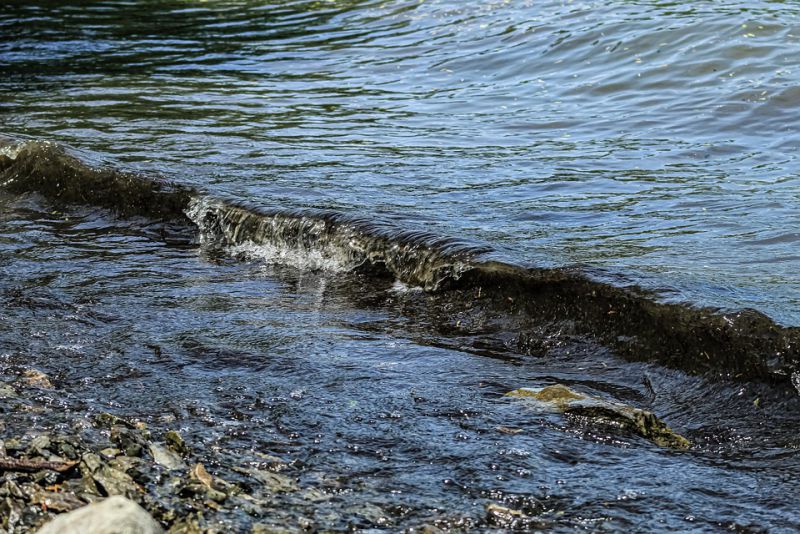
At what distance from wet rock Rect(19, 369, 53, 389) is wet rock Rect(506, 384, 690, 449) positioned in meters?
2.12

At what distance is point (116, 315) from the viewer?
19.3ft

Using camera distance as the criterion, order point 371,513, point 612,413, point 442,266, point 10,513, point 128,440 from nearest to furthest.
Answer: point 10,513 < point 371,513 < point 128,440 < point 612,413 < point 442,266

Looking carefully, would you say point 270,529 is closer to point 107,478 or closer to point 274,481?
point 274,481

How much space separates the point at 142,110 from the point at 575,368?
7.77 meters

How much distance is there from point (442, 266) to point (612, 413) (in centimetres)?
222

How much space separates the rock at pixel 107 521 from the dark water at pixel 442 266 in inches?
19.8

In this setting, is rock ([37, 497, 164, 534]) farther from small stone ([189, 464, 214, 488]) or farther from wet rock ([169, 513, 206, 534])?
small stone ([189, 464, 214, 488])

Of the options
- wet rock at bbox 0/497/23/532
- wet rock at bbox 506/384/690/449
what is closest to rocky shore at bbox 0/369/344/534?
wet rock at bbox 0/497/23/532

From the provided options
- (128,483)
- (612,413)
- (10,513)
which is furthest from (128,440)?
(612,413)

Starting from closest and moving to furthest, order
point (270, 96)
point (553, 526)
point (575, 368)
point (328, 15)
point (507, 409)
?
point (553, 526) < point (507, 409) < point (575, 368) < point (270, 96) < point (328, 15)

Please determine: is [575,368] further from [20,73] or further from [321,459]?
[20,73]

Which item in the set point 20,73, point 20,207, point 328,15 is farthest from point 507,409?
point 328,15

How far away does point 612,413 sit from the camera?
15.0 feet

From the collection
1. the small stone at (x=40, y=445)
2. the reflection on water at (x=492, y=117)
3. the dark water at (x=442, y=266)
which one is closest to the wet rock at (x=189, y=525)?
the dark water at (x=442, y=266)
